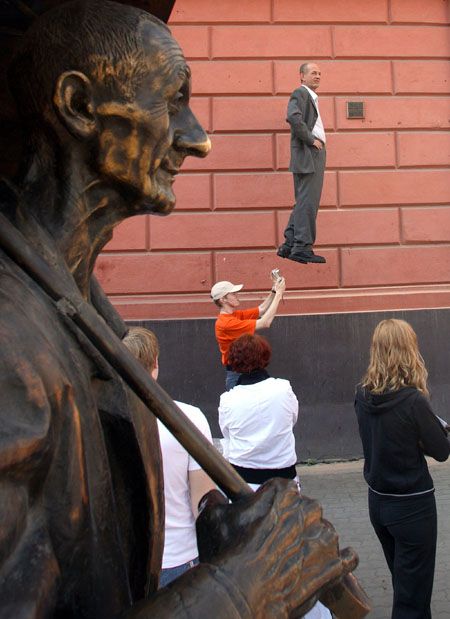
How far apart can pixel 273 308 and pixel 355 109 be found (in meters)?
2.62

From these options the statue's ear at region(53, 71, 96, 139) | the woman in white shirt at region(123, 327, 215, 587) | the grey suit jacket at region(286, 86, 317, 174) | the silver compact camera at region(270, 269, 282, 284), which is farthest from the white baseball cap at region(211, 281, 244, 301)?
the statue's ear at region(53, 71, 96, 139)

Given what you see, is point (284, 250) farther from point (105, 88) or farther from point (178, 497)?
point (105, 88)

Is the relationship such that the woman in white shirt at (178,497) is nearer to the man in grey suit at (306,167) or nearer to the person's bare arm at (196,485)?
the person's bare arm at (196,485)

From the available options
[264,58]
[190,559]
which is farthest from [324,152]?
[190,559]

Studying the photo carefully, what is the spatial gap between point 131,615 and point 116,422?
30cm

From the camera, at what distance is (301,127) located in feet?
24.0

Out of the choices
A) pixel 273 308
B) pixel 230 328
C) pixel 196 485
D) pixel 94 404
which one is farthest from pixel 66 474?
pixel 273 308

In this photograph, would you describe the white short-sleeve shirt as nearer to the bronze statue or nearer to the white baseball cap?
the bronze statue

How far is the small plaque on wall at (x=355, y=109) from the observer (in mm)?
8214

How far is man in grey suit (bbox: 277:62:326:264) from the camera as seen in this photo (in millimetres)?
7398

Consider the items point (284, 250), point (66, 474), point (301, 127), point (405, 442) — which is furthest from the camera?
point (284, 250)

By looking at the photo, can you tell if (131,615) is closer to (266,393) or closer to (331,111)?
(266,393)

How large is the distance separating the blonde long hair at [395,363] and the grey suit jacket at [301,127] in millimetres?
3764

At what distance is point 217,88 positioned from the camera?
8.13 m
